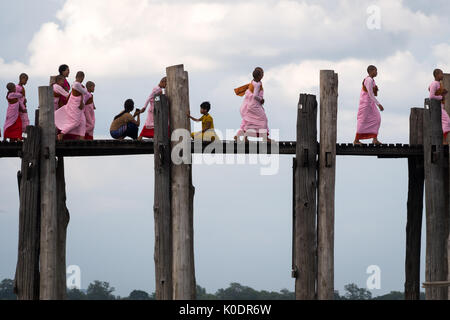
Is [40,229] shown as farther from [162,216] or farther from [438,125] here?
[438,125]

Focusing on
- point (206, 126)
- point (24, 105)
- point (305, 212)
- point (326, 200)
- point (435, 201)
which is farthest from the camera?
point (24, 105)

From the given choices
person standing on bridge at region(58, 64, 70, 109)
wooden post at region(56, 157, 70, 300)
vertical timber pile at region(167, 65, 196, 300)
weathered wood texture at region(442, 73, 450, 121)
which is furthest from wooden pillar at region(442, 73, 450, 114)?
wooden post at region(56, 157, 70, 300)

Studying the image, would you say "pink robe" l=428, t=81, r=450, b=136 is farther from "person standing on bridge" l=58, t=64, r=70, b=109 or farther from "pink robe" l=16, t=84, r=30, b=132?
"pink robe" l=16, t=84, r=30, b=132

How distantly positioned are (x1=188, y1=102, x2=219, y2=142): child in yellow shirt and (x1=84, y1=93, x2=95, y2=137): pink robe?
2087 millimetres

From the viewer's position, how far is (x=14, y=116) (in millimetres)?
17203

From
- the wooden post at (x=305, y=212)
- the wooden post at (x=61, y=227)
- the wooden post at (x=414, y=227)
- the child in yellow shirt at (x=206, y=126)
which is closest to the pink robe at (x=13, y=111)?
the wooden post at (x=61, y=227)

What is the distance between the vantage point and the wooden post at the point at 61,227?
1688 cm

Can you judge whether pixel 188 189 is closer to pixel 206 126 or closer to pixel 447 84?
pixel 206 126

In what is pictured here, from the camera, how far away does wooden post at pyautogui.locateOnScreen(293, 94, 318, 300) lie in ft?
49.5

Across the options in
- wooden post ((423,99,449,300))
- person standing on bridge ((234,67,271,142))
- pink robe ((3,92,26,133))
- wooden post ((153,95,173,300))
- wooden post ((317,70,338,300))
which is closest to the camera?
wooden post ((153,95,173,300))

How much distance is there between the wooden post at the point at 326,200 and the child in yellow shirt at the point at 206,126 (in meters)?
1.69

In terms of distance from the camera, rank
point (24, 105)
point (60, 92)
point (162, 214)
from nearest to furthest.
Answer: point (162, 214), point (60, 92), point (24, 105)

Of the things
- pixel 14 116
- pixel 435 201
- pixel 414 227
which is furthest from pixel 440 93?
pixel 14 116

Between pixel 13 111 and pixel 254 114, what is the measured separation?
4.10m
